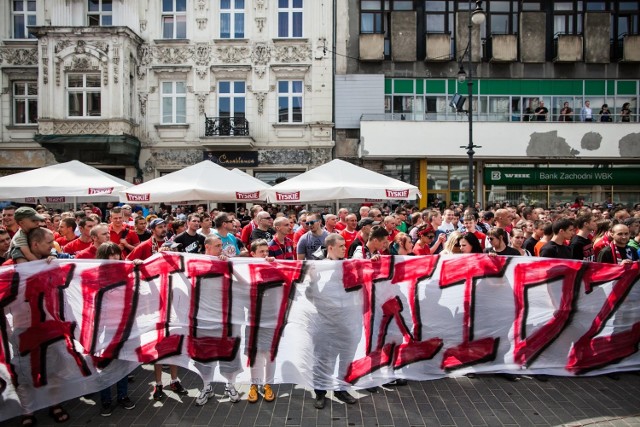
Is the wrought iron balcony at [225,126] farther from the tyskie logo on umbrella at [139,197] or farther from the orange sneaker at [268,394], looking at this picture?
the orange sneaker at [268,394]

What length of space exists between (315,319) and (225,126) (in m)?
18.1

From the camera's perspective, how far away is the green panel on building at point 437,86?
22859mm

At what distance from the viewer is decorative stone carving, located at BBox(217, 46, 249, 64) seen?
21.9 metres

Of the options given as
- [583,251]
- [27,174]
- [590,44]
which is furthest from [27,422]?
[590,44]

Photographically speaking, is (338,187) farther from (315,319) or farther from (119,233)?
(315,319)

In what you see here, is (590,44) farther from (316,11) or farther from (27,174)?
(27,174)

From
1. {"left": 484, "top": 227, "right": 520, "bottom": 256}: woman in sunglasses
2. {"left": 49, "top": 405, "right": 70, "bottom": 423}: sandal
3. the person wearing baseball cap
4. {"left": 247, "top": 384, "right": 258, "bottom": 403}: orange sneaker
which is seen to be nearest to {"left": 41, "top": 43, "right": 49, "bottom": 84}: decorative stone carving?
the person wearing baseball cap

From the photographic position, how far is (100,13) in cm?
2202

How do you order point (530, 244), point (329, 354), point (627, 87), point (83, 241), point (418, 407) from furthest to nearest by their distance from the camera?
1. point (627, 87)
2. point (530, 244)
3. point (83, 241)
4. point (329, 354)
5. point (418, 407)

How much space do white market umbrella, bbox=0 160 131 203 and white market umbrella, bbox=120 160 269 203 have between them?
47.1 inches


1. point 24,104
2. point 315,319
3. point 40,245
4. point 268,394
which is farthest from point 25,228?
point 24,104

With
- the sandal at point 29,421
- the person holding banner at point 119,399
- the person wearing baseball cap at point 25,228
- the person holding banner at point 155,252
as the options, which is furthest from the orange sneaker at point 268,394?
the person wearing baseball cap at point 25,228

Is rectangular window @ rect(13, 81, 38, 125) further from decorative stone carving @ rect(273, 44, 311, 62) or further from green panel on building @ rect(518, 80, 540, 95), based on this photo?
green panel on building @ rect(518, 80, 540, 95)

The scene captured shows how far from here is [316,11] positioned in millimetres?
22094
